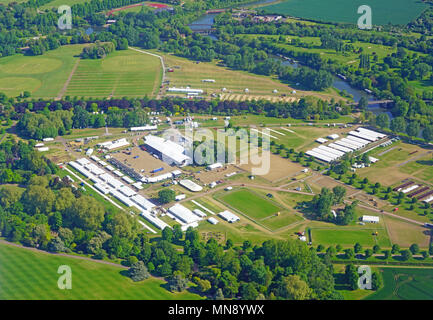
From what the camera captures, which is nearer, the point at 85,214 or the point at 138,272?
the point at 138,272

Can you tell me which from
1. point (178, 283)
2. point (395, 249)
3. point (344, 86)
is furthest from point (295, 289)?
point (344, 86)

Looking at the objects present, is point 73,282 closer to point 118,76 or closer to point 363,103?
point 363,103

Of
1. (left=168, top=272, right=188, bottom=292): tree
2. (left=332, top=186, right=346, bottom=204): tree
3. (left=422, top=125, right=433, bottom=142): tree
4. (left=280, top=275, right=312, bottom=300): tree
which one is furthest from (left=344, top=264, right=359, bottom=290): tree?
(left=422, top=125, right=433, bottom=142): tree

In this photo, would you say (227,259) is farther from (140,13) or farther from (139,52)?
(140,13)

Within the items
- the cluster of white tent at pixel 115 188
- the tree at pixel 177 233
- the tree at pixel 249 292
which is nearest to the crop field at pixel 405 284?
the tree at pixel 249 292

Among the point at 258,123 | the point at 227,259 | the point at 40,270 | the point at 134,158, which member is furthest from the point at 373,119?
the point at 40,270

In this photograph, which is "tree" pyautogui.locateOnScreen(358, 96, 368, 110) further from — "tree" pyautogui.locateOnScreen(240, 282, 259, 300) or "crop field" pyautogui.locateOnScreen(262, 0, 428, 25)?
"tree" pyautogui.locateOnScreen(240, 282, 259, 300)

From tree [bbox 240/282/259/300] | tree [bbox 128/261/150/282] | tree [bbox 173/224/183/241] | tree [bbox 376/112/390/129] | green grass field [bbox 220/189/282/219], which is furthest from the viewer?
tree [bbox 376/112/390/129]
